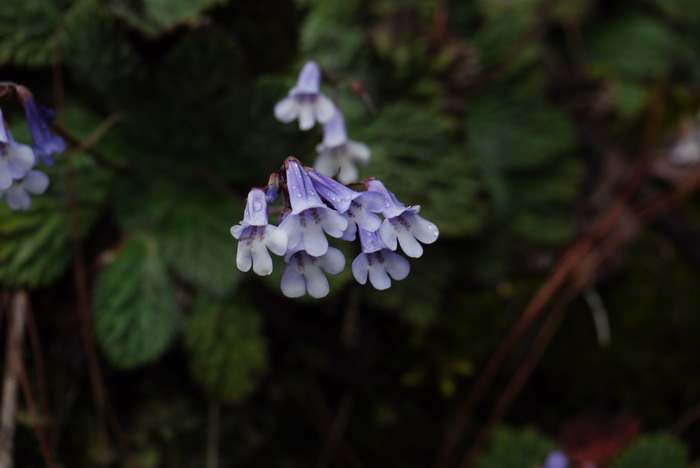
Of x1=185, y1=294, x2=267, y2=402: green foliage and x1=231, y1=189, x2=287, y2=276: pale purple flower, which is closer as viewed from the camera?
x1=231, y1=189, x2=287, y2=276: pale purple flower

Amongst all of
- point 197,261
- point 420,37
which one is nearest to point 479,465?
point 197,261

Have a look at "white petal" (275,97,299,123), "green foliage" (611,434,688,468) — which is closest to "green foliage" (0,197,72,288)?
"white petal" (275,97,299,123)

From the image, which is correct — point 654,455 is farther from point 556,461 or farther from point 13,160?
point 13,160

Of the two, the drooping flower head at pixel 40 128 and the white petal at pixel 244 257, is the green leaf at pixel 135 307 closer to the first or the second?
the drooping flower head at pixel 40 128

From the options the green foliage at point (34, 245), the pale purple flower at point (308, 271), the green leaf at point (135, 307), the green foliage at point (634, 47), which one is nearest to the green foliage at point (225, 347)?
the green leaf at point (135, 307)

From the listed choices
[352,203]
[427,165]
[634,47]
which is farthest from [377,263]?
[634,47]

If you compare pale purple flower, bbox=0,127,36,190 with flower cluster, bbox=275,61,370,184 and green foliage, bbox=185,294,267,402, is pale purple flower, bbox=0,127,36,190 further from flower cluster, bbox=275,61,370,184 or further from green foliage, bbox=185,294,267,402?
green foliage, bbox=185,294,267,402

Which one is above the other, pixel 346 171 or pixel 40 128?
pixel 346 171
